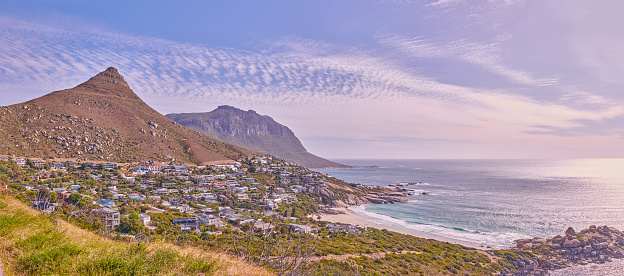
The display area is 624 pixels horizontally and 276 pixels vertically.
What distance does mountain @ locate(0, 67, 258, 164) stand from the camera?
4959 cm

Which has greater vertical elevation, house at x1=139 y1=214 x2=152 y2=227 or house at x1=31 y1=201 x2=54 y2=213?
house at x1=31 y1=201 x2=54 y2=213

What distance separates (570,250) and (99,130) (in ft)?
268

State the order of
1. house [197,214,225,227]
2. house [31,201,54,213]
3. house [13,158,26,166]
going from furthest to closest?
house [13,158,26,166], house [197,214,225,227], house [31,201,54,213]

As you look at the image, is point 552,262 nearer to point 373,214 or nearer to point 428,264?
point 428,264

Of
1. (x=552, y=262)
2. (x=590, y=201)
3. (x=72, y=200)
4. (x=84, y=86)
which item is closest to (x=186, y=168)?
(x=72, y=200)

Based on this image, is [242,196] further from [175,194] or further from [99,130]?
[99,130]

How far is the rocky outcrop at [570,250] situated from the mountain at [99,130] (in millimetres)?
65194

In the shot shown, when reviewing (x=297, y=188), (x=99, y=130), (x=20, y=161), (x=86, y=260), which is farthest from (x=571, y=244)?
(x=99, y=130)

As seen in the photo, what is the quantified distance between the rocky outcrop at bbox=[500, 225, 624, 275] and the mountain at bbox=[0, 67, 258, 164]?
6519 centimetres

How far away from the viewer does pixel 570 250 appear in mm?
30016

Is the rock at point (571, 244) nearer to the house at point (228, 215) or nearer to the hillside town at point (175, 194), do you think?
the hillside town at point (175, 194)

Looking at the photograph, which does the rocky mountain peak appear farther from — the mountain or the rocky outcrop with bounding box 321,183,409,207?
the rocky outcrop with bounding box 321,183,409,207

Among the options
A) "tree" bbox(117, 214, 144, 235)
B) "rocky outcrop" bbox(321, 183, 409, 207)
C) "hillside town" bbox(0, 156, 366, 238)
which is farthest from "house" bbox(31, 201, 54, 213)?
"rocky outcrop" bbox(321, 183, 409, 207)

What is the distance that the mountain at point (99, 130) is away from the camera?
163ft
